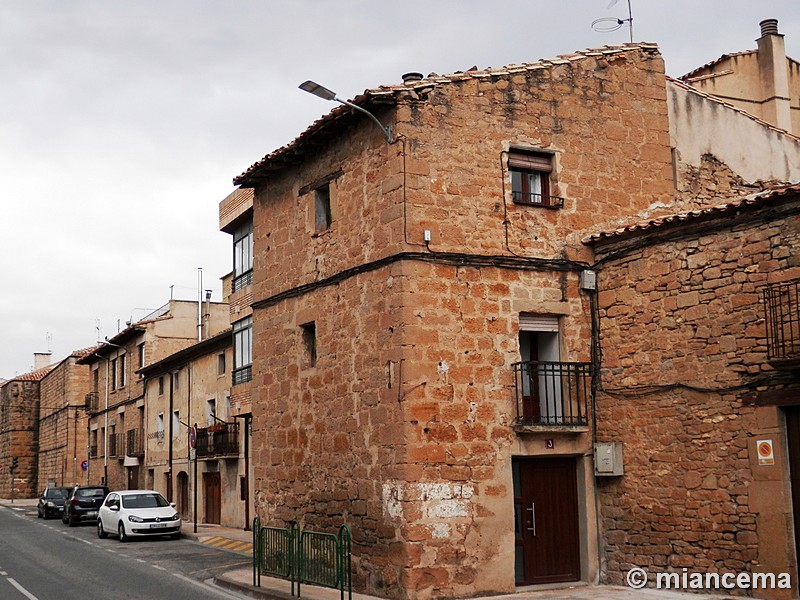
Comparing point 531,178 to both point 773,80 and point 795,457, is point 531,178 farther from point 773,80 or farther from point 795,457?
point 773,80

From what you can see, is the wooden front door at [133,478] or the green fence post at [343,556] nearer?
the green fence post at [343,556]

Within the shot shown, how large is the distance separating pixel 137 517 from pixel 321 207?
12.2 m

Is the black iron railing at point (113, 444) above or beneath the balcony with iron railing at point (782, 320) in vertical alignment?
beneath

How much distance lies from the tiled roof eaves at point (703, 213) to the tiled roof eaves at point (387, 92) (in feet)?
9.02

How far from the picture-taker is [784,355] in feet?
36.9

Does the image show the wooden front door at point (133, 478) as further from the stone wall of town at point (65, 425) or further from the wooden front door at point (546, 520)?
the wooden front door at point (546, 520)

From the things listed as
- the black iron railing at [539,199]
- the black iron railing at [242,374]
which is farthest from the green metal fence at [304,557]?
the black iron railing at [242,374]

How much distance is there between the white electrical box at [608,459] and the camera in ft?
44.9

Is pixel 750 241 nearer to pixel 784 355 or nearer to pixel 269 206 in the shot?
pixel 784 355

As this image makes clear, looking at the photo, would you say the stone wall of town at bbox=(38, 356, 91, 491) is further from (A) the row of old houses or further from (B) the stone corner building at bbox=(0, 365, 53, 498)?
(A) the row of old houses

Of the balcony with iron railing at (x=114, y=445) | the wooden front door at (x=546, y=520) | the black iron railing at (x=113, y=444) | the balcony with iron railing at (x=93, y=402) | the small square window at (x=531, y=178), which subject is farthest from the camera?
the balcony with iron railing at (x=93, y=402)

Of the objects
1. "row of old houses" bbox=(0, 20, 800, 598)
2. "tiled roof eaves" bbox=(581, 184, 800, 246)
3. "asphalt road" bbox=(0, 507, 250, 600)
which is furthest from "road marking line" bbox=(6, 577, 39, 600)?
"tiled roof eaves" bbox=(581, 184, 800, 246)

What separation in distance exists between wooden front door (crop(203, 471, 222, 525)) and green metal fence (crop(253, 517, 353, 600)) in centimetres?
1444

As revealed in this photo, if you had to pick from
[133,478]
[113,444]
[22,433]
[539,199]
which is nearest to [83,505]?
[133,478]
